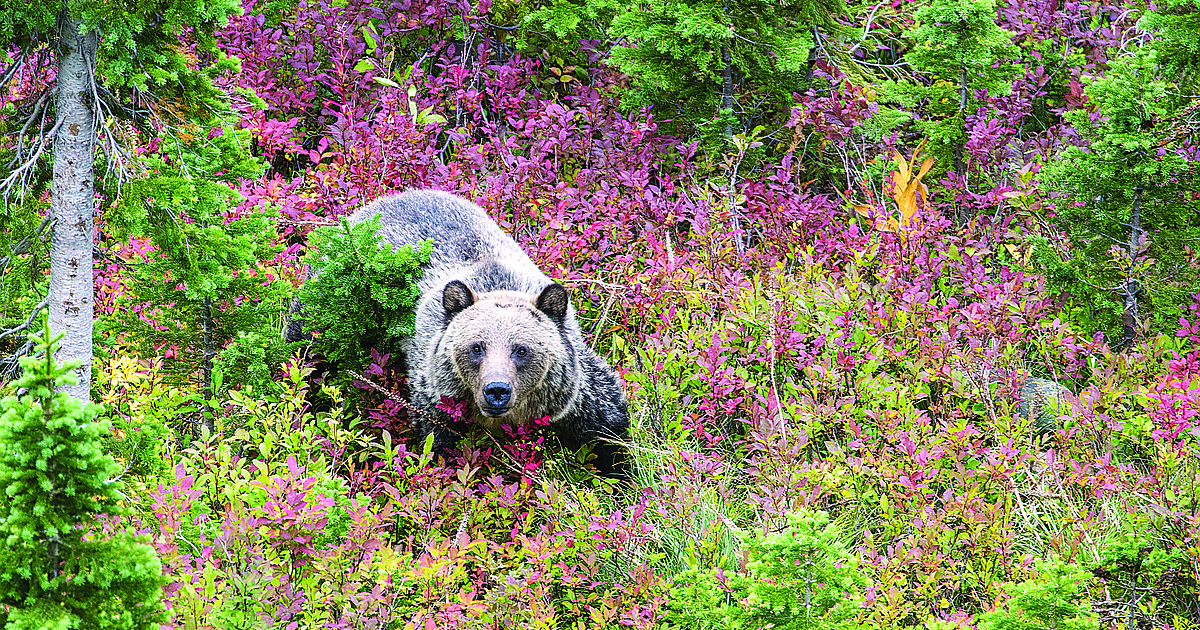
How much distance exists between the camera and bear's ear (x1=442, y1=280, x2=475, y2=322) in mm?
6629

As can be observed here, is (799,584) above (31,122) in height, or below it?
below

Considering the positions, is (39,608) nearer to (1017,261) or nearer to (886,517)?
(886,517)

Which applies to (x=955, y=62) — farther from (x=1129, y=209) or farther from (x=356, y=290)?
(x=356, y=290)

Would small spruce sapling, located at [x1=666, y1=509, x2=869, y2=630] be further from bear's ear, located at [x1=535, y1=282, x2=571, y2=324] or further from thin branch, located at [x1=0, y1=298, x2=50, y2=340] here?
thin branch, located at [x1=0, y1=298, x2=50, y2=340]

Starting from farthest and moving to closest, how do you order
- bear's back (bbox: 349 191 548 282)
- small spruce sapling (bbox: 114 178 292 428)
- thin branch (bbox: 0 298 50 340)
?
bear's back (bbox: 349 191 548 282) → small spruce sapling (bbox: 114 178 292 428) → thin branch (bbox: 0 298 50 340)

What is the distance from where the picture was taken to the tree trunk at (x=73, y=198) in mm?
4441

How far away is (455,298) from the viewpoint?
6676mm

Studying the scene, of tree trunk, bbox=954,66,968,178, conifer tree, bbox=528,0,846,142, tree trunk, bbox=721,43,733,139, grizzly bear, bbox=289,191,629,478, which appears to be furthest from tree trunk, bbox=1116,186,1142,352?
grizzly bear, bbox=289,191,629,478

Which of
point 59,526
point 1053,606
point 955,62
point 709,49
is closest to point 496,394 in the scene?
point 59,526

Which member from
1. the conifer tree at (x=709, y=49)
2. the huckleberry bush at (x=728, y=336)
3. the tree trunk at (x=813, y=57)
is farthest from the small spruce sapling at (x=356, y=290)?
the tree trunk at (x=813, y=57)

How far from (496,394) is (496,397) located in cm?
2

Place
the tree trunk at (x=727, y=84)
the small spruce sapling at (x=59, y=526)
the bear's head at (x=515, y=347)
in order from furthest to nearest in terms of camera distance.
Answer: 1. the tree trunk at (x=727, y=84)
2. the bear's head at (x=515, y=347)
3. the small spruce sapling at (x=59, y=526)

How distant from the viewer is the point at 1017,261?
7.57 meters

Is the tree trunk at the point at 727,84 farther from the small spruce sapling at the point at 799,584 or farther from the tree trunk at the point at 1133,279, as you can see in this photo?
the small spruce sapling at the point at 799,584
